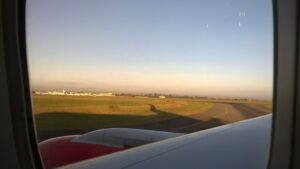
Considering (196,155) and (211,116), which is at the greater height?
(211,116)

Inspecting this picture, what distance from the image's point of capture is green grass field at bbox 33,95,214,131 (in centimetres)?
110

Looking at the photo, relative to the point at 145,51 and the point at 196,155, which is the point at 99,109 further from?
the point at 196,155

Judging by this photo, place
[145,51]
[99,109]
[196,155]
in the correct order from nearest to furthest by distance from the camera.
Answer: [145,51] → [99,109] → [196,155]

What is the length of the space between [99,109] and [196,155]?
0.42 meters

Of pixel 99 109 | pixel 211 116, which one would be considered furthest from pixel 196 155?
pixel 99 109

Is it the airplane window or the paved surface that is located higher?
the airplane window

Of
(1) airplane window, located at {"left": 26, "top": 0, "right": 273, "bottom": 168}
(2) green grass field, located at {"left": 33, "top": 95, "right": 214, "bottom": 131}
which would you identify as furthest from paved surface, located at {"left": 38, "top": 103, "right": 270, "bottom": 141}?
(1) airplane window, located at {"left": 26, "top": 0, "right": 273, "bottom": 168}

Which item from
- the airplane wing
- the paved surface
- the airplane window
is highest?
the airplane window

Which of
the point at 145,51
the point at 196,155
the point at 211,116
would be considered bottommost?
the point at 196,155

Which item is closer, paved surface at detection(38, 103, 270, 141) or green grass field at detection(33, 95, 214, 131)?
green grass field at detection(33, 95, 214, 131)

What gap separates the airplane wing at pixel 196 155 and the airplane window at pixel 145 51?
0.19m

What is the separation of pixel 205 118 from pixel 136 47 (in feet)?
1.80

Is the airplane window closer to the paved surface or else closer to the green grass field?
the green grass field

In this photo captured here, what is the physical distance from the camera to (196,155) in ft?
4.47
